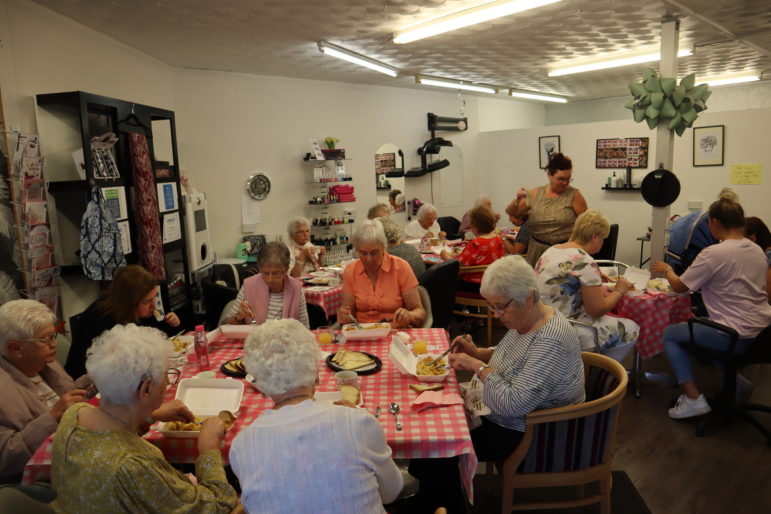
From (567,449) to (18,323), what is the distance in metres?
2.36

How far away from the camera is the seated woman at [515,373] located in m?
2.18

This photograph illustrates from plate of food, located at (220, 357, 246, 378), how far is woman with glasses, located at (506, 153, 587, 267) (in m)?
3.74

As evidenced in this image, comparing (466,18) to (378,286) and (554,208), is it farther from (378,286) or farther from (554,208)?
(378,286)

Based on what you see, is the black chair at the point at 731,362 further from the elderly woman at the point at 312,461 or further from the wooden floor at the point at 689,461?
the elderly woman at the point at 312,461

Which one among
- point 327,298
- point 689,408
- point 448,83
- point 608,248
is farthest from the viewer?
point 448,83

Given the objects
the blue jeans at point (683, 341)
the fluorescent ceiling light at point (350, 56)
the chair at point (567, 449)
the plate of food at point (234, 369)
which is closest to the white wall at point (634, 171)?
the fluorescent ceiling light at point (350, 56)

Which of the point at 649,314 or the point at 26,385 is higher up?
the point at 26,385

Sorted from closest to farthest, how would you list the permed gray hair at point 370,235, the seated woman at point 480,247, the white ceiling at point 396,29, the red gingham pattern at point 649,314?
the permed gray hair at point 370,235 → the red gingham pattern at point 649,314 → the white ceiling at point 396,29 → the seated woman at point 480,247

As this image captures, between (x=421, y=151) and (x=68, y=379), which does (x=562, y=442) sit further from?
(x=421, y=151)

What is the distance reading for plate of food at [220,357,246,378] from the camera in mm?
2525

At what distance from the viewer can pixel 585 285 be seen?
3.31 m

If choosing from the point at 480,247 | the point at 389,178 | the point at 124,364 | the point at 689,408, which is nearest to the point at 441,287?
the point at 480,247

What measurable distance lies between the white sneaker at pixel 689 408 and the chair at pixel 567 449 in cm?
174

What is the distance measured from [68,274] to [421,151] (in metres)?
6.26
